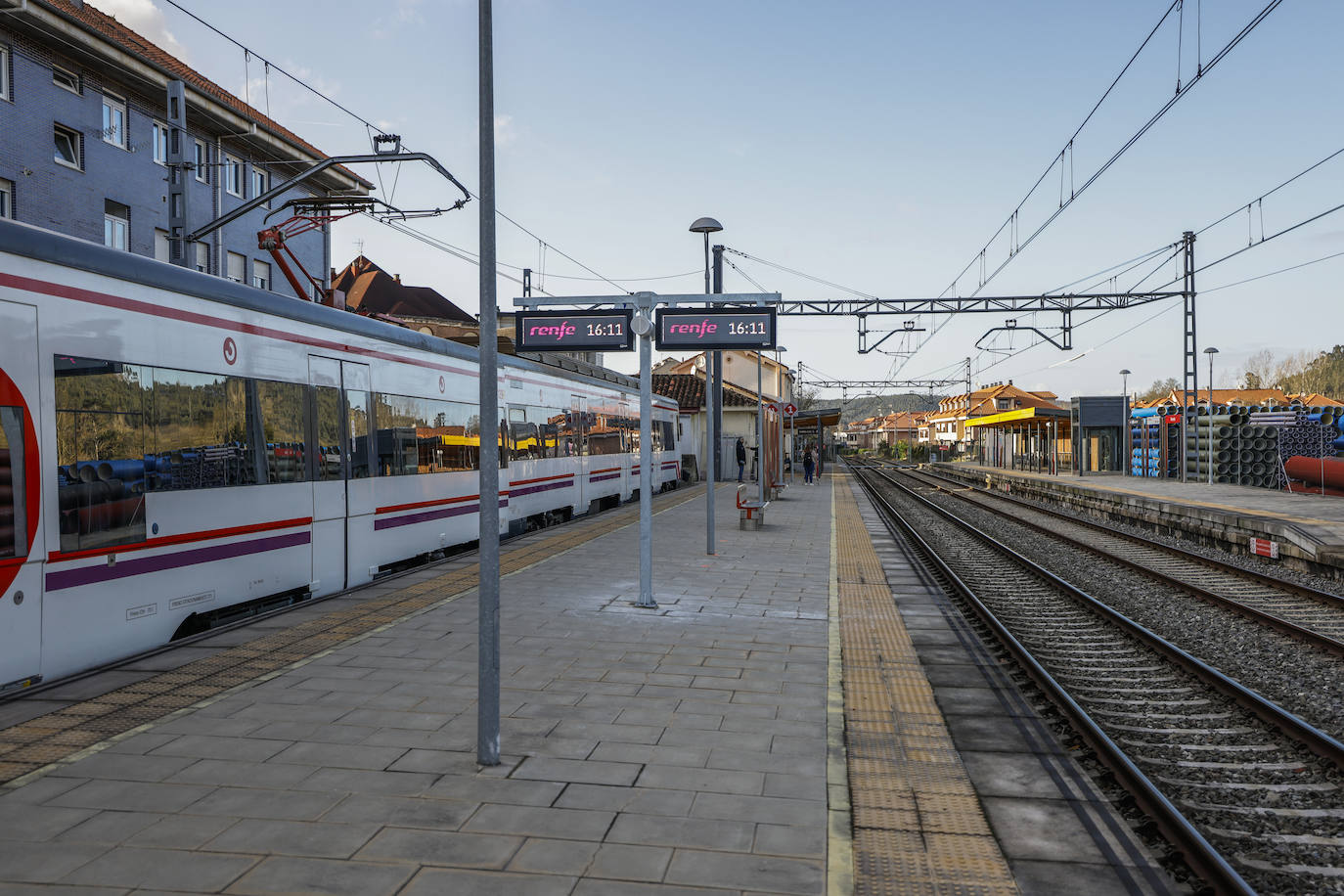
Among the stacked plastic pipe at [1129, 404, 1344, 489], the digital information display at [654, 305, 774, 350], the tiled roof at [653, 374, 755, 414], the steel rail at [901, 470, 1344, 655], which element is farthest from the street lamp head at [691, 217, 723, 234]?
the tiled roof at [653, 374, 755, 414]

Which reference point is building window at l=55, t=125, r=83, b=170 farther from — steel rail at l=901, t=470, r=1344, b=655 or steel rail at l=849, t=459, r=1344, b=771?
steel rail at l=901, t=470, r=1344, b=655

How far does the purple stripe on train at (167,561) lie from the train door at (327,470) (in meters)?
0.35

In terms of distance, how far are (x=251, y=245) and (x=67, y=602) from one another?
21378 mm

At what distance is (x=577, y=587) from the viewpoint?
1035 cm

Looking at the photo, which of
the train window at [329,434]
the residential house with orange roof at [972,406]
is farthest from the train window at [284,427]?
the residential house with orange roof at [972,406]

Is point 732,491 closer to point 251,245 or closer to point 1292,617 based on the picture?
point 251,245

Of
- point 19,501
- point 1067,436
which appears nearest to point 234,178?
point 19,501

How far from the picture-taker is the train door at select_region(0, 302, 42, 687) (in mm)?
5629

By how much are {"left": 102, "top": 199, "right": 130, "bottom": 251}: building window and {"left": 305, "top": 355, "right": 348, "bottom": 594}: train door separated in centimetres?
1436

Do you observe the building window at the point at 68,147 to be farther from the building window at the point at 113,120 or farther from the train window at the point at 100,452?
the train window at the point at 100,452

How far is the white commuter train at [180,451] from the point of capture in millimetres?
5875

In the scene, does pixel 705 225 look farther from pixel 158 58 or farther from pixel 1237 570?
pixel 158 58

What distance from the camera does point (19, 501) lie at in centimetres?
571

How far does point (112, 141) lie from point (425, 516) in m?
15.0
